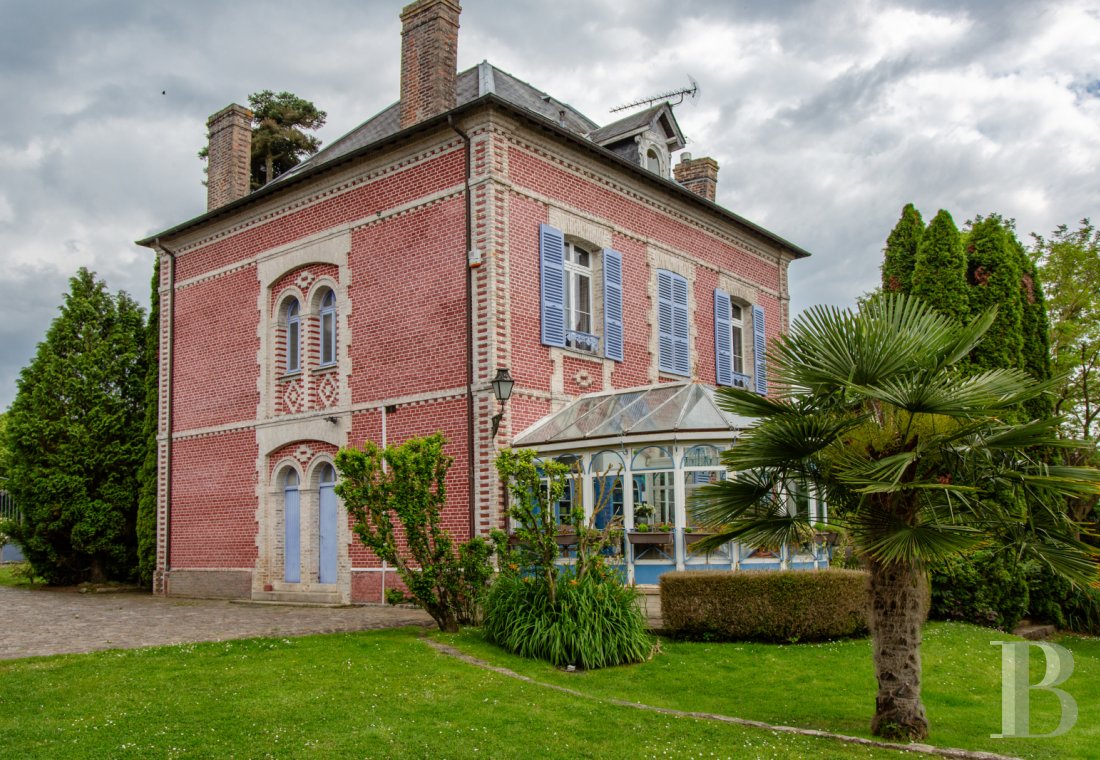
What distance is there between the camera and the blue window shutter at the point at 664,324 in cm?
1761

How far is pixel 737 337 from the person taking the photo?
2083cm

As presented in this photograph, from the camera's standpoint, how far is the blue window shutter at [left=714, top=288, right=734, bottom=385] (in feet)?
63.8

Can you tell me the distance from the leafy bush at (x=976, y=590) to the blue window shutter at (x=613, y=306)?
601cm

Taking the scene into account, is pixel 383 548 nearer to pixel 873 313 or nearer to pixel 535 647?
pixel 535 647

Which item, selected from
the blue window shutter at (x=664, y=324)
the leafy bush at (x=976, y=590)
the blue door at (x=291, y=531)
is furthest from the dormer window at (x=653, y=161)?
the leafy bush at (x=976, y=590)

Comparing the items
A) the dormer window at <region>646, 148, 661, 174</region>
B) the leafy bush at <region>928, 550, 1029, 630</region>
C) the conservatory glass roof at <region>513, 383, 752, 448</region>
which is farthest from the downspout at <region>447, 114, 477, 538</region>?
the leafy bush at <region>928, 550, 1029, 630</region>

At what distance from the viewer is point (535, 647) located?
403 inches

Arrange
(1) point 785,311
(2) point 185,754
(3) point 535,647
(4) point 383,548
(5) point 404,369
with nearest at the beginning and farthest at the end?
1. (2) point 185,754
2. (3) point 535,647
3. (4) point 383,548
4. (5) point 404,369
5. (1) point 785,311

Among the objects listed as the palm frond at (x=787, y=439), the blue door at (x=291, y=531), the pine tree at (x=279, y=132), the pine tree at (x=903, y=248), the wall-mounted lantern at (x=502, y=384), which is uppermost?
the pine tree at (x=279, y=132)

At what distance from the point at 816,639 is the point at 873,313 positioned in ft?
16.7

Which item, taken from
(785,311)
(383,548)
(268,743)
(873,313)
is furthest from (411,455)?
(785,311)

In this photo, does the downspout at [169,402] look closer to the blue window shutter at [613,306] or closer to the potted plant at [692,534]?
the blue window shutter at [613,306]

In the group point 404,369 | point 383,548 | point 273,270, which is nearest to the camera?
point 383,548

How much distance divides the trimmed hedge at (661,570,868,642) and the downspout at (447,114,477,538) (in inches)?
142
